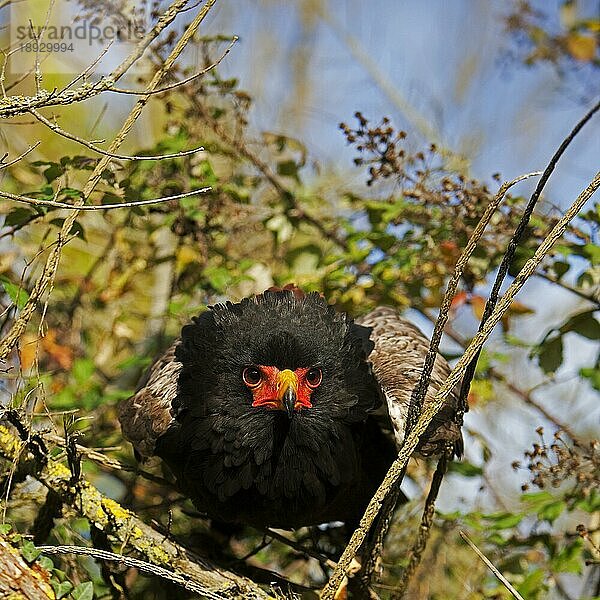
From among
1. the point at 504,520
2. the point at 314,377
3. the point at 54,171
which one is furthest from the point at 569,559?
the point at 54,171

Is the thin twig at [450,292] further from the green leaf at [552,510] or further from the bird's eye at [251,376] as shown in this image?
the green leaf at [552,510]

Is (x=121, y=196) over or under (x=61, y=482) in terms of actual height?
over

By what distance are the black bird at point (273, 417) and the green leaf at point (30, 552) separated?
2.54ft

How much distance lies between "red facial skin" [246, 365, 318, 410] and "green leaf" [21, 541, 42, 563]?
40.8 inches

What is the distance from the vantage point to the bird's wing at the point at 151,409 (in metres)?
3.56

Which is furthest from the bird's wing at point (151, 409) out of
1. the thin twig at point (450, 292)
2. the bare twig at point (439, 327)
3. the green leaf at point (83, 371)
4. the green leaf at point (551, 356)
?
the green leaf at point (551, 356)

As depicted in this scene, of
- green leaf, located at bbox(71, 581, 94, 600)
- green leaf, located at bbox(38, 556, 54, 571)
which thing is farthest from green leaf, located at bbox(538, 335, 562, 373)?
green leaf, located at bbox(38, 556, 54, 571)

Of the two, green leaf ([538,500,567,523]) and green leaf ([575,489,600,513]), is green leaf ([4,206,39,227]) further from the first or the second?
green leaf ([575,489,600,513])

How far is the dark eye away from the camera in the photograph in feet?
11.2

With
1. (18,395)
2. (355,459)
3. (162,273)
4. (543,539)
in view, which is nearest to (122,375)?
(162,273)

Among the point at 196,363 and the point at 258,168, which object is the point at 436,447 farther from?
the point at 258,168

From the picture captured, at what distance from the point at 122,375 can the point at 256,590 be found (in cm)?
287

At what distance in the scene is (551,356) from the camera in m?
4.22

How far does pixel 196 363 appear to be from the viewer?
351 cm
